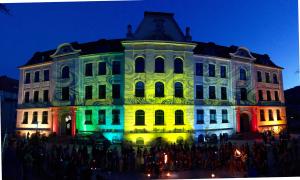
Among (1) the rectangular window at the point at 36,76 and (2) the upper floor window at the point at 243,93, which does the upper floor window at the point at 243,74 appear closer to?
(2) the upper floor window at the point at 243,93

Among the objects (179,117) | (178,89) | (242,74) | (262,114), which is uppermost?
(242,74)

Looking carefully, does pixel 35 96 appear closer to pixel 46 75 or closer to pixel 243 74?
pixel 46 75

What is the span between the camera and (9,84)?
2145cm

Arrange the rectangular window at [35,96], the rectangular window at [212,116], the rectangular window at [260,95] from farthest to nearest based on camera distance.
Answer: the rectangular window at [260,95] → the rectangular window at [35,96] → the rectangular window at [212,116]

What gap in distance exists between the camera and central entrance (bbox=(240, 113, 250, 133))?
21.1 metres

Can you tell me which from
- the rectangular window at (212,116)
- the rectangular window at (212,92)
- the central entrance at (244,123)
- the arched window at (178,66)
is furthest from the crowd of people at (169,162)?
the central entrance at (244,123)

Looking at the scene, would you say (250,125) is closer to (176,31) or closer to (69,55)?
A: (176,31)

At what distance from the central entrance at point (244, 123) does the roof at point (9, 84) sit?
18044 mm

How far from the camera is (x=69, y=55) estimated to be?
778 inches

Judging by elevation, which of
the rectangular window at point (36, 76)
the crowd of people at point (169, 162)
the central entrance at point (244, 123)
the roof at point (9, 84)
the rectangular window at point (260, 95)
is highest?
the rectangular window at point (36, 76)

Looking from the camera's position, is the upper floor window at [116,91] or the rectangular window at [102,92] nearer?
the upper floor window at [116,91]

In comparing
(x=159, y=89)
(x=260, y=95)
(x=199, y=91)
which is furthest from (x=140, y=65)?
(x=260, y=95)

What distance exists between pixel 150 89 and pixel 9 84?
38.6 feet

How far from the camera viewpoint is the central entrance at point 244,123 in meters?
21.1
